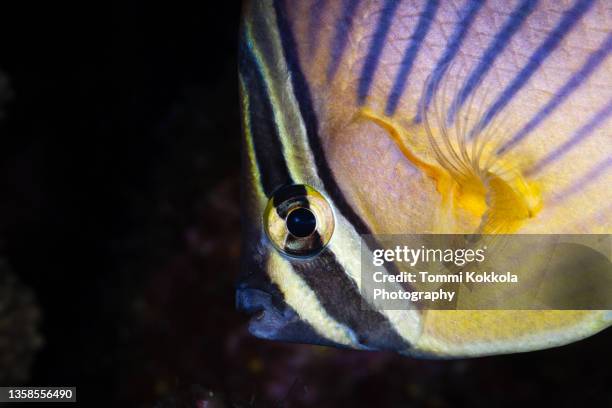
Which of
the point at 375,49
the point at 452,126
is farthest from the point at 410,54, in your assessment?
the point at 452,126

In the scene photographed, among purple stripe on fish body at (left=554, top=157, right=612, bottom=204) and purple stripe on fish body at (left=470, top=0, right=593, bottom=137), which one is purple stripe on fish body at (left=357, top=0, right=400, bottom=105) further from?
purple stripe on fish body at (left=554, top=157, right=612, bottom=204)

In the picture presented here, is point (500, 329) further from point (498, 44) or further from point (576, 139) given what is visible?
point (498, 44)

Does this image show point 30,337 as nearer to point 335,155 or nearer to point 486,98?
point 335,155

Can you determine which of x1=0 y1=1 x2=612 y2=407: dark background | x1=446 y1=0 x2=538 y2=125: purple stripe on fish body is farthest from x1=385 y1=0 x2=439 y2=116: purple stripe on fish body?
x1=0 y1=1 x2=612 y2=407: dark background

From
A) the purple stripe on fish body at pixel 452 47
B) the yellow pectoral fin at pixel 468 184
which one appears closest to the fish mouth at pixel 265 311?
the yellow pectoral fin at pixel 468 184

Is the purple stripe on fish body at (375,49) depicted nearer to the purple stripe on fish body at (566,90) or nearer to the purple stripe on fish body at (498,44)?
the purple stripe on fish body at (498,44)

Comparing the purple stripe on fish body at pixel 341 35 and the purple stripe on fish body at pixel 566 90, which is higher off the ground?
the purple stripe on fish body at pixel 341 35
